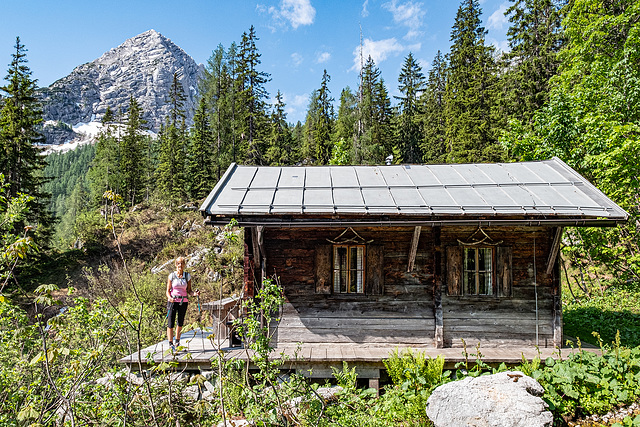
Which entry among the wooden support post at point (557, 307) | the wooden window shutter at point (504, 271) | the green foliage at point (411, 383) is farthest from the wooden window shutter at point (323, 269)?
the wooden support post at point (557, 307)

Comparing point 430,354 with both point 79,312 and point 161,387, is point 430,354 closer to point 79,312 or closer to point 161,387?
point 161,387

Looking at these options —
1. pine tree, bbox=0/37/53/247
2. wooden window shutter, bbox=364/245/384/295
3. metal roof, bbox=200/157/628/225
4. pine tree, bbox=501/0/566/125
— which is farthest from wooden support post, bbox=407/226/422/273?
pine tree, bbox=0/37/53/247

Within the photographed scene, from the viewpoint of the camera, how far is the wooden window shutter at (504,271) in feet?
22.9

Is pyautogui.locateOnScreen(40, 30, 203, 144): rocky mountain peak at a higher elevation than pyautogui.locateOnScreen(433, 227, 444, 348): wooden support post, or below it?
higher

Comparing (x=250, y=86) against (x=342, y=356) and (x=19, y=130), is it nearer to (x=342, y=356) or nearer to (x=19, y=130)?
(x=19, y=130)

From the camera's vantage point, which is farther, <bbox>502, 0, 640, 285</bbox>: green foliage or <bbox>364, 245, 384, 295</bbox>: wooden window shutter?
<bbox>502, 0, 640, 285</bbox>: green foliage

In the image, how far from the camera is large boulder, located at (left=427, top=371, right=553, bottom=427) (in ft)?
14.9

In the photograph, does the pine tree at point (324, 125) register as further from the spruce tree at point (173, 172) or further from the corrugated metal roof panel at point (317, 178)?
the corrugated metal roof panel at point (317, 178)

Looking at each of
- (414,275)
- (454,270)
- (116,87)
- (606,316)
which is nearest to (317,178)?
(414,275)

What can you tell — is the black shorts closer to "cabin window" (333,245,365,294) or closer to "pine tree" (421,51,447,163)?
"cabin window" (333,245,365,294)

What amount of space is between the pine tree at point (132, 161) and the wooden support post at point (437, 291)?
3573 cm

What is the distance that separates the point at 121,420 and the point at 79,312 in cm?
131

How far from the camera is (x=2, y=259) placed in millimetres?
3504

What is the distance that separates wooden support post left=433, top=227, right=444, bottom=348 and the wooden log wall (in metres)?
0.02
